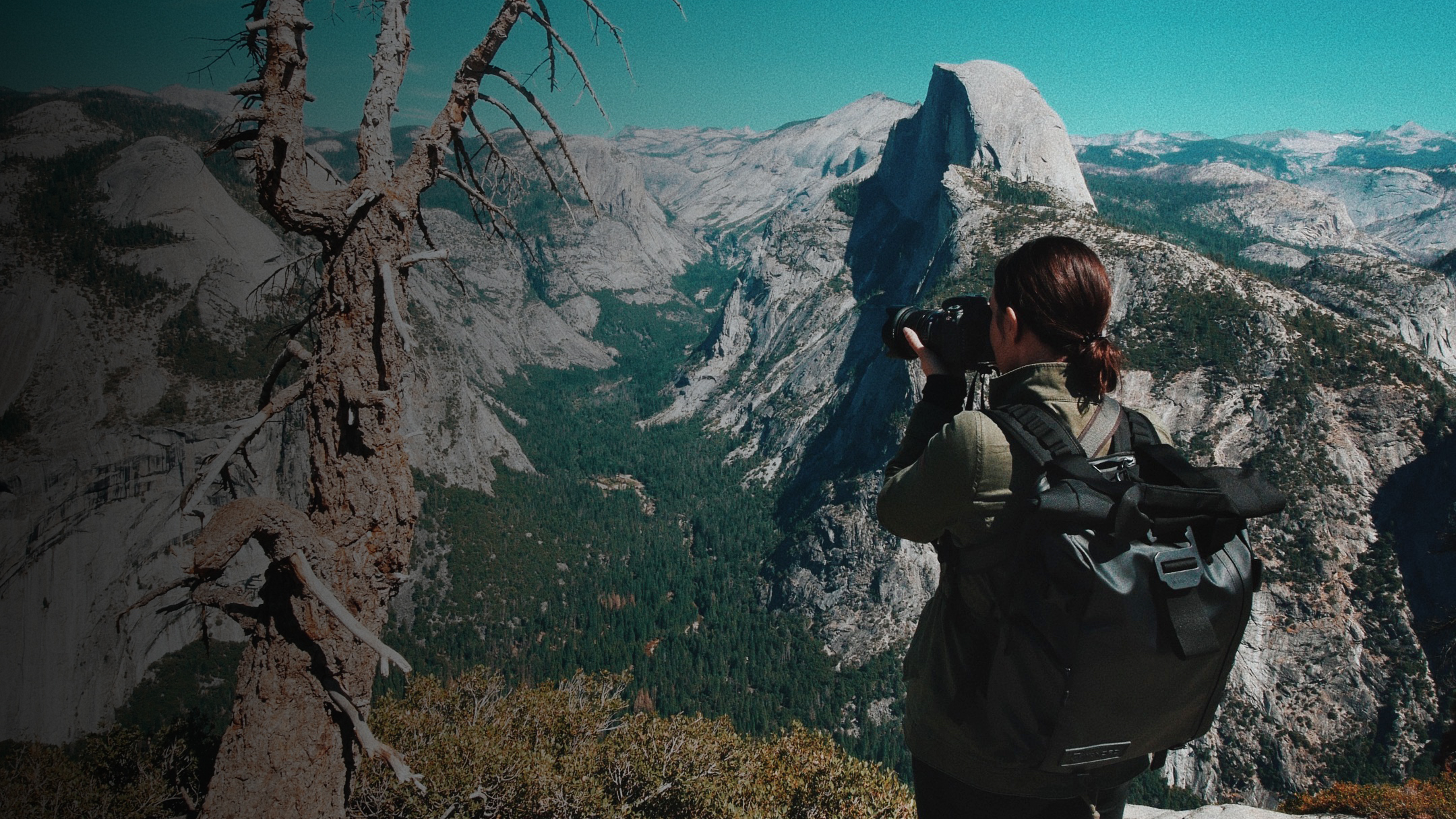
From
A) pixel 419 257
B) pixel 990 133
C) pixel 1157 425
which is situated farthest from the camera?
pixel 990 133

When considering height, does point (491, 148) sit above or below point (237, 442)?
above

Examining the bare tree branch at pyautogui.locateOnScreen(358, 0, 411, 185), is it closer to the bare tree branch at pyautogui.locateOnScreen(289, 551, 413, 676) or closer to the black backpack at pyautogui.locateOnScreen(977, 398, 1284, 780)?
the bare tree branch at pyautogui.locateOnScreen(289, 551, 413, 676)

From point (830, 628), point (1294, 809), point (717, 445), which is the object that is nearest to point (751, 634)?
point (830, 628)

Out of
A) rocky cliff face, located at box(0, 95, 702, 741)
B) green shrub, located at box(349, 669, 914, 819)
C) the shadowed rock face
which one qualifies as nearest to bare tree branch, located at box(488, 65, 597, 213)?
green shrub, located at box(349, 669, 914, 819)

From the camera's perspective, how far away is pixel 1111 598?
226 cm

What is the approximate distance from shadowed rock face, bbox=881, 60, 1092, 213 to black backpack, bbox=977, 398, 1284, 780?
14268 centimetres

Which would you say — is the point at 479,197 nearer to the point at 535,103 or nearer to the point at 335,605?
the point at 535,103

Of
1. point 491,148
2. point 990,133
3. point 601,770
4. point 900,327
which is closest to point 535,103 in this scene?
point 491,148

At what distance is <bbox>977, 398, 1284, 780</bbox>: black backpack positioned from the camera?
226 cm

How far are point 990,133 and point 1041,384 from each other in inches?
6129

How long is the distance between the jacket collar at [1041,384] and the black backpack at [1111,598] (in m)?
0.14

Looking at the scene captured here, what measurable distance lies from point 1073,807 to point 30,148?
406 feet

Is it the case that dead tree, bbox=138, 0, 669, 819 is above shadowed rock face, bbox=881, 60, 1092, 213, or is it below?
below

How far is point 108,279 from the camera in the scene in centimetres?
7250
